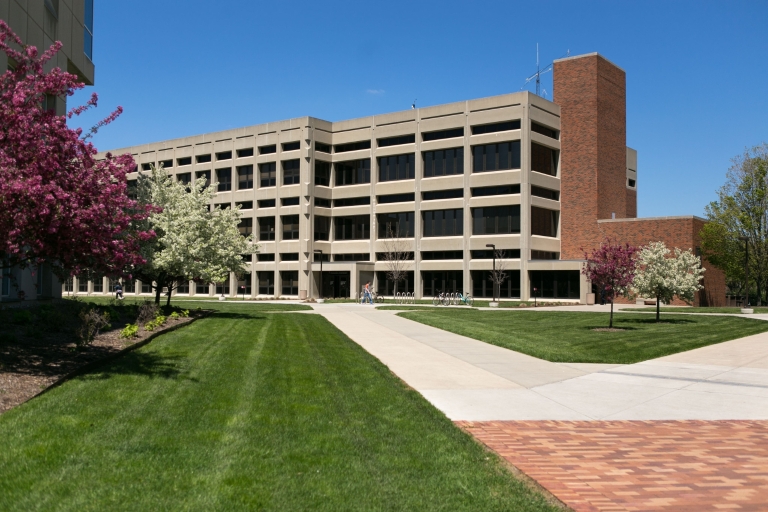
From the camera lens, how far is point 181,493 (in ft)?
18.3

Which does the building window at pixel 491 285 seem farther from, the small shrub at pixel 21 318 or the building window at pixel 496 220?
the small shrub at pixel 21 318

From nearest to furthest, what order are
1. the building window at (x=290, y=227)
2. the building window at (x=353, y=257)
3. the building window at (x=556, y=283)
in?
1. the building window at (x=556, y=283)
2. the building window at (x=353, y=257)
3. the building window at (x=290, y=227)

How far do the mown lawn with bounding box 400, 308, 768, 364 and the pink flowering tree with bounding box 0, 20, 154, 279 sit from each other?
10242mm

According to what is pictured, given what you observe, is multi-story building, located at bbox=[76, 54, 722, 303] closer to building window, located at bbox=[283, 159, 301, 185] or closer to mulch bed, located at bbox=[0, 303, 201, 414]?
building window, located at bbox=[283, 159, 301, 185]

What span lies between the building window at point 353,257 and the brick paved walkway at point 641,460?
59.2m

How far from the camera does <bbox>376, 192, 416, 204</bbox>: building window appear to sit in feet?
213

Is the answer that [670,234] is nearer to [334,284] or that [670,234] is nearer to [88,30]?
[334,284]

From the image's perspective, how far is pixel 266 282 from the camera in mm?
72750

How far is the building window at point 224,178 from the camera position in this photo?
2977 inches

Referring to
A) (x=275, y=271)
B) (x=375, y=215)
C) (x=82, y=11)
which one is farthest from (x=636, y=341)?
(x=275, y=271)

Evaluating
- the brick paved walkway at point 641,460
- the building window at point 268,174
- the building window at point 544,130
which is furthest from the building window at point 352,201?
the brick paved walkway at point 641,460

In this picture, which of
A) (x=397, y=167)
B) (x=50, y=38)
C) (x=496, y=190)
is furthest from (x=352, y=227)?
(x=50, y=38)

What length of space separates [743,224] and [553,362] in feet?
164

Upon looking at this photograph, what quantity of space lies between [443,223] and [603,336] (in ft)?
137
